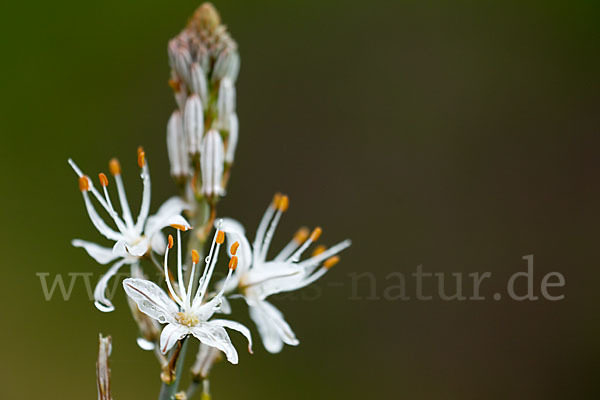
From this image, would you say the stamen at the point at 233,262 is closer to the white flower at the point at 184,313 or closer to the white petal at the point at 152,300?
the white flower at the point at 184,313

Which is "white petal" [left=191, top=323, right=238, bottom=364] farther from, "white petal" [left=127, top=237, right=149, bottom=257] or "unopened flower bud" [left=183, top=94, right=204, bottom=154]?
"unopened flower bud" [left=183, top=94, right=204, bottom=154]

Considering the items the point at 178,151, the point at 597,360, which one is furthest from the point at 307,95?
the point at 178,151

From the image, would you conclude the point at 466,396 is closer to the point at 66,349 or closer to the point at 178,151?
the point at 66,349

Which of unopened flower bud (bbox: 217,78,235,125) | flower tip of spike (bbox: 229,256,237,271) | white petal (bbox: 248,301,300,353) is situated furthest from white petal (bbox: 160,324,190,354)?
unopened flower bud (bbox: 217,78,235,125)

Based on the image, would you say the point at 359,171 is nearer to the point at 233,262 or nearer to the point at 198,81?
the point at 198,81

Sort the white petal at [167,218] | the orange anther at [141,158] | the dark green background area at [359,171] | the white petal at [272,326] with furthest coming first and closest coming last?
1. the dark green background area at [359,171]
2. the white petal at [272,326]
3. the orange anther at [141,158]
4. the white petal at [167,218]

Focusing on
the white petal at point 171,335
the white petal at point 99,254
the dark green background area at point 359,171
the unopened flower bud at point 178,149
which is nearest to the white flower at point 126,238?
the white petal at point 99,254

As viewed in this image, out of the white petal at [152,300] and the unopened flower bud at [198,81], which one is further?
the unopened flower bud at [198,81]
